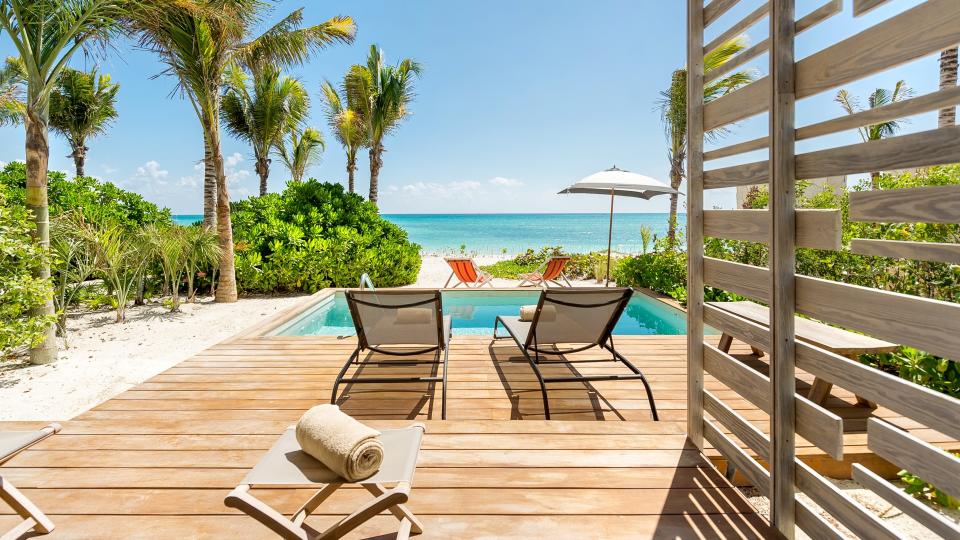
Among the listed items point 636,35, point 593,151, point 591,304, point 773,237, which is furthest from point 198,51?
point 593,151

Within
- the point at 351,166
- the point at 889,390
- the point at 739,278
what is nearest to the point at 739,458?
the point at 739,278

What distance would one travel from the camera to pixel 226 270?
8.20 m

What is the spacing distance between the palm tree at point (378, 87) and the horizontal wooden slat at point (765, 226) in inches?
504

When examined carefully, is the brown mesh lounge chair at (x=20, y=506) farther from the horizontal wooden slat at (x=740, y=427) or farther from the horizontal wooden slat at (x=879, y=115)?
the horizontal wooden slat at (x=879, y=115)

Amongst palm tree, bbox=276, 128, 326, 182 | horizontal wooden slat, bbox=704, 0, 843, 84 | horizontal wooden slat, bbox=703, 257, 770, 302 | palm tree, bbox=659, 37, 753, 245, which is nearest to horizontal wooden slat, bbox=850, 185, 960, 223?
horizontal wooden slat, bbox=703, 257, 770, 302

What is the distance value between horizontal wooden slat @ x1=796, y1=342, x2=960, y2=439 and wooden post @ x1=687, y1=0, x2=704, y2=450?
685mm

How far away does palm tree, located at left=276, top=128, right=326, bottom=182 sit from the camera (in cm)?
2177

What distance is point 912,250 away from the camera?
1177 millimetres

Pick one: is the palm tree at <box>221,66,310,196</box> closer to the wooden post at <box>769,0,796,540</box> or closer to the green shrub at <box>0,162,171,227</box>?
the green shrub at <box>0,162,171,227</box>

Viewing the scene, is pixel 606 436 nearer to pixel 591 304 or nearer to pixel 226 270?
pixel 591 304

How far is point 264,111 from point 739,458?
17.1 m

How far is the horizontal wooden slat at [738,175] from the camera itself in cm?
173

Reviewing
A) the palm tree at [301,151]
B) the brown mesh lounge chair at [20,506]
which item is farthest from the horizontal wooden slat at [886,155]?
the palm tree at [301,151]

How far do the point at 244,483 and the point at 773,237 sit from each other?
197 centimetres
